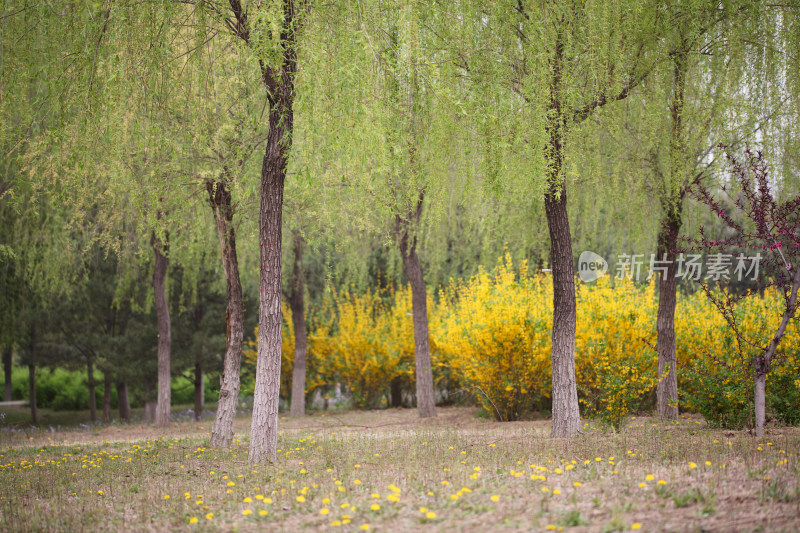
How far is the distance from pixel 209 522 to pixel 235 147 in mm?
4948

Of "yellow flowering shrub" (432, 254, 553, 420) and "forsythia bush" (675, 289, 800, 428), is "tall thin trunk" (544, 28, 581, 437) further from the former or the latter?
"yellow flowering shrub" (432, 254, 553, 420)

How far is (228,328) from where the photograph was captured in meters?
7.79

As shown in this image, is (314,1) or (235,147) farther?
(235,147)

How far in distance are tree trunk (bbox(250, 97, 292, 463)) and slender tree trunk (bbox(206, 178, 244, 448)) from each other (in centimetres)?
181

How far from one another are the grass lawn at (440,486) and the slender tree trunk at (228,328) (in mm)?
583

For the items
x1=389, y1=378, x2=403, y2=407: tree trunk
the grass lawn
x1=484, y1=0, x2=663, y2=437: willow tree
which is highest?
x1=484, y1=0, x2=663, y2=437: willow tree

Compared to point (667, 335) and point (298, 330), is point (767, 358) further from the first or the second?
point (298, 330)

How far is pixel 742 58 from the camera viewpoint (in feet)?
21.4

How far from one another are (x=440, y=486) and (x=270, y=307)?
2.58 metres

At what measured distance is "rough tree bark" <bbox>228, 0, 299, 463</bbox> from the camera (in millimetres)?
5699

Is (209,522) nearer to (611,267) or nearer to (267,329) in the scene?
(267,329)


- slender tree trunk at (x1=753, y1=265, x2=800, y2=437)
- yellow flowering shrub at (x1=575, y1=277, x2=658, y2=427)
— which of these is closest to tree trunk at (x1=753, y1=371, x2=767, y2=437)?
slender tree trunk at (x1=753, y1=265, x2=800, y2=437)

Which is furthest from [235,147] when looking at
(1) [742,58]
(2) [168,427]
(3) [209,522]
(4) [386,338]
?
(4) [386,338]

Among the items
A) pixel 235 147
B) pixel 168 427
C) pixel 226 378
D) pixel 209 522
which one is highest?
pixel 235 147
